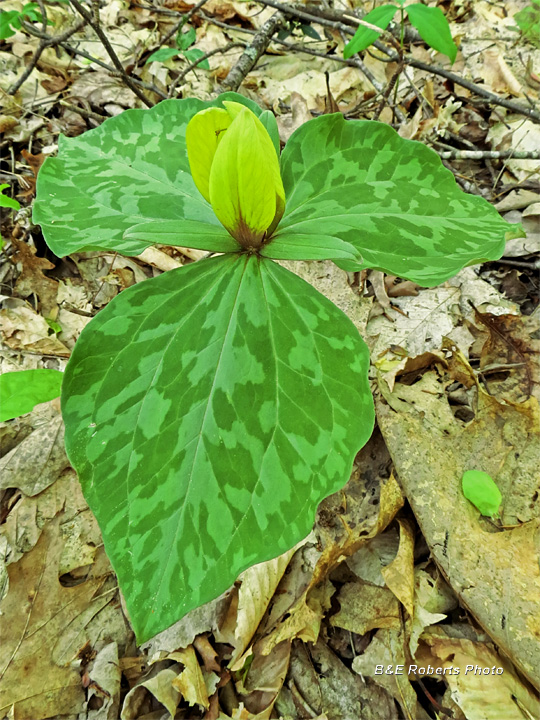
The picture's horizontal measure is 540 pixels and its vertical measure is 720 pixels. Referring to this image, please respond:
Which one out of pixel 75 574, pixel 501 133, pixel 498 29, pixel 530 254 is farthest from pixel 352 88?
pixel 75 574

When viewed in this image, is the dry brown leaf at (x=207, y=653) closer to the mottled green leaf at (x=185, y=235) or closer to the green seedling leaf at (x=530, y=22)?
the mottled green leaf at (x=185, y=235)

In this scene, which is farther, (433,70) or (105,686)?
(433,70)

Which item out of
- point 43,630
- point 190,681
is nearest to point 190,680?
point 190,681

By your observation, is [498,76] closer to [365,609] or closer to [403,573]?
[403,573]

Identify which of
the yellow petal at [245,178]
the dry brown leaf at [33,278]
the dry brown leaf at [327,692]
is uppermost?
the yellow petal at [245,178]

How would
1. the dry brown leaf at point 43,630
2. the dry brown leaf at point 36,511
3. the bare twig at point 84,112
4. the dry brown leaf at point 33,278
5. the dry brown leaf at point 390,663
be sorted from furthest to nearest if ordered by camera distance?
1. the bare twig at point 84,112
2. the dry brown leaf at point 33,278
3. the dry brown leaf at point 36,511
4. the dry brown leaf at point 43,630
5. the dry brown leaf at point 390,663

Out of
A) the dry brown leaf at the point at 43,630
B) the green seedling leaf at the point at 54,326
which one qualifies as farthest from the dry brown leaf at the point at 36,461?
the green seedling leaf at the point at 54,326
